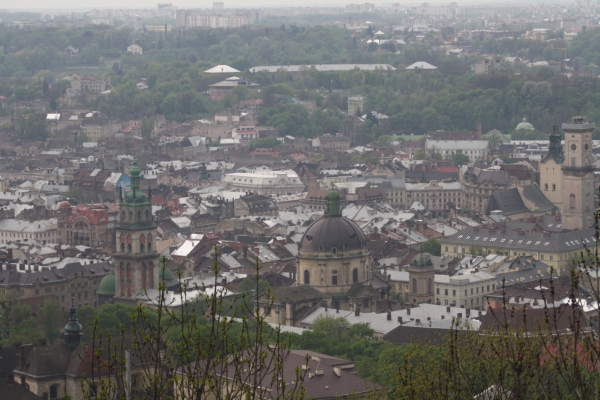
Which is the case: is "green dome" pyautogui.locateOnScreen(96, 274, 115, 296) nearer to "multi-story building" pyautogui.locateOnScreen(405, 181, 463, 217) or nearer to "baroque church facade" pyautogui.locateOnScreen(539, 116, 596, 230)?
"baroque church facade" pyautogui.locateOnScreen(539, 116, 596, 230)

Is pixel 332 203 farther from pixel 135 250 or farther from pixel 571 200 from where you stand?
pixel 571 200

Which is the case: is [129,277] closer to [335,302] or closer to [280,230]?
[335,302]

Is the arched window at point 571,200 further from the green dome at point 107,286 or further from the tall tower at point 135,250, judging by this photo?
the green dome at point 107,286

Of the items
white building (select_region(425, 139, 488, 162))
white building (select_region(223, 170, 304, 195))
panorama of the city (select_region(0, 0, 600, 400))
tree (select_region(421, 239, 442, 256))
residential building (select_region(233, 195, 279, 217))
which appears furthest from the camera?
white building (select_region(425, 139, 488, 162))

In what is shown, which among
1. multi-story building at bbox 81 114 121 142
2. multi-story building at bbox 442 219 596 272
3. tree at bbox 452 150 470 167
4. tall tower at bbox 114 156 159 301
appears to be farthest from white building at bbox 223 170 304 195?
multi-story building at bbox 81 114 121 142

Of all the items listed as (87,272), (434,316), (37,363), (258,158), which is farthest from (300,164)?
(37,363)

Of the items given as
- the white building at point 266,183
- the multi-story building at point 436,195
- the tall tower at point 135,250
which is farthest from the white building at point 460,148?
the tall tower at point 135,250

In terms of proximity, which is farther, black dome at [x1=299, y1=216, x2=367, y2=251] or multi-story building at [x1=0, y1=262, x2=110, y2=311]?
multi-story building at [x1=0, y1=262, x2=110, y2=311]
